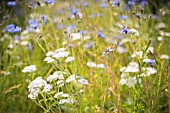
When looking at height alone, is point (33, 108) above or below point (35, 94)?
below

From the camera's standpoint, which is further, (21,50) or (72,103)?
(21,50)

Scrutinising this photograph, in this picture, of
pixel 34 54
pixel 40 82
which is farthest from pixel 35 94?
pixel 34 54

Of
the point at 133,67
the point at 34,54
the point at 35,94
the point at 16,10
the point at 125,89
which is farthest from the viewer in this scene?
the point at 16,10

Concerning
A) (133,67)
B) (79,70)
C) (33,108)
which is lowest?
(33,108)

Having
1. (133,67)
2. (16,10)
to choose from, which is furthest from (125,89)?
(16,10)

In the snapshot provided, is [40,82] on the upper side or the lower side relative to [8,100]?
upper

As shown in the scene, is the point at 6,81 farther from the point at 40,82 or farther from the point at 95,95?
the point at 40,82

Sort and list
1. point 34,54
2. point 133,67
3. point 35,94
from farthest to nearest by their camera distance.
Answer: point 34,54 < point 133,67 < point 35,94

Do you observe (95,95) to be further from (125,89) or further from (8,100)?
(8,100)

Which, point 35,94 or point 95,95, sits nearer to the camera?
point 35,94
